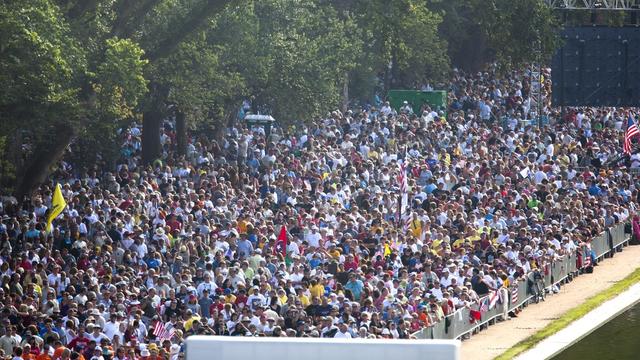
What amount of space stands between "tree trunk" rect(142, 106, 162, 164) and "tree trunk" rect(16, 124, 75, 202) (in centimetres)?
580

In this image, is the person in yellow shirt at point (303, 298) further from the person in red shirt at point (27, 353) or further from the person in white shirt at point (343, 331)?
the person in red shirt at point (27, 353)

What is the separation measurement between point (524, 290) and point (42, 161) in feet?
38.3

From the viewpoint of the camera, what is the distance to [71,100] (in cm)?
3981

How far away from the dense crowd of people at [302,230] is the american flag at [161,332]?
4cm

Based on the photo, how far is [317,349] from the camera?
20.8m

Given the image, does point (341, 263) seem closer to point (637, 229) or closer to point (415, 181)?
point (415, 181)

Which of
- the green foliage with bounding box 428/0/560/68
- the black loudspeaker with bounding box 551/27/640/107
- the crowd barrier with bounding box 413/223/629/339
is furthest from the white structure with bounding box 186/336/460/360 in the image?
the green foliage with bounding box 428/0/560/68

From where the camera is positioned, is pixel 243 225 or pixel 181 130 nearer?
pixel 243 225

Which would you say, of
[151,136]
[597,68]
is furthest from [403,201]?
[151,136]

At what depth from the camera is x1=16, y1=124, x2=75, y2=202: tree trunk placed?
41.5 meters

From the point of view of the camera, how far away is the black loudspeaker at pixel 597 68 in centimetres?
4612

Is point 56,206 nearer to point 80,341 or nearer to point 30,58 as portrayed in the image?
point 30,58

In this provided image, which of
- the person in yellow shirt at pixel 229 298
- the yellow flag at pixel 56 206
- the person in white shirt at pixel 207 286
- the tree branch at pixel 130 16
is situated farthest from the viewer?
the tree branch at pixel 130 16

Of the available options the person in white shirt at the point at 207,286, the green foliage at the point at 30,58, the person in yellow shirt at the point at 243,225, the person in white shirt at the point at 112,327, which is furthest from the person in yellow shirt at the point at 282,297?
the green foliage at the point at 30,58
